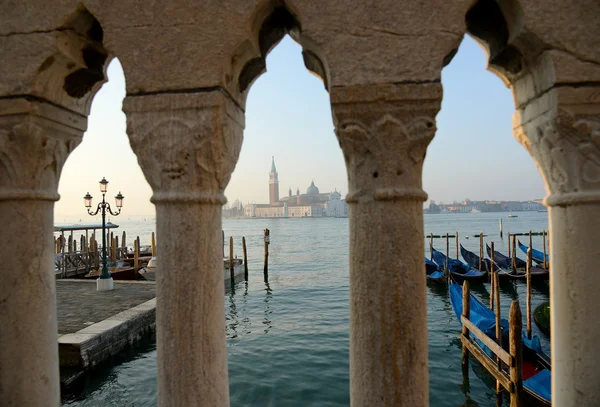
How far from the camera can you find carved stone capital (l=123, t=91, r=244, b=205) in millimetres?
1677

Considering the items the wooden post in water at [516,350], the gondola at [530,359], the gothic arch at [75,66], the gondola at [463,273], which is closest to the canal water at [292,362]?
the gondola at [530,359]

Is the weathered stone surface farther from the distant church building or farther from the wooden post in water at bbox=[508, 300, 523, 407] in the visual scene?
the distant church building

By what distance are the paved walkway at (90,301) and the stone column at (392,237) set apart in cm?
597

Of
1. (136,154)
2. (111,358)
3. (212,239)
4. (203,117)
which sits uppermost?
(203,117)

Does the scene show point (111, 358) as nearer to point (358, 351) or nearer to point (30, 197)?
point (30, 197)

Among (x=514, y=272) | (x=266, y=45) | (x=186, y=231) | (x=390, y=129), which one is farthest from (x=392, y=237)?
(x=514, y=272)

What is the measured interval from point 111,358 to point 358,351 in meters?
5.93

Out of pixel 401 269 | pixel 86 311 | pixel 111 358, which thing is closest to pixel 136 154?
pixel 401 269

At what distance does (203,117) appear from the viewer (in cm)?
167

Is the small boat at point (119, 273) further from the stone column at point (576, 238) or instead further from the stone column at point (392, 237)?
the stone column at point (576, 238)

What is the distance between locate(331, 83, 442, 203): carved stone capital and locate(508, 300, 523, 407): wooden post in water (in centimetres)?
377

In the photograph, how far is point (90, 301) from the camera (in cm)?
800

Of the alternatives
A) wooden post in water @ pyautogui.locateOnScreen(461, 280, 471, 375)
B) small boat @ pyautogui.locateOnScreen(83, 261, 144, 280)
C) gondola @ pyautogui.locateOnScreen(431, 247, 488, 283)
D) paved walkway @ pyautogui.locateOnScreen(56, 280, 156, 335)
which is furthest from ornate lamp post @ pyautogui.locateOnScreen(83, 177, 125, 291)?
gondola @ pyautogui.locateOnScreen(431, 247, 488, 283)

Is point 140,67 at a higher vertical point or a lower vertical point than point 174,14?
lower
